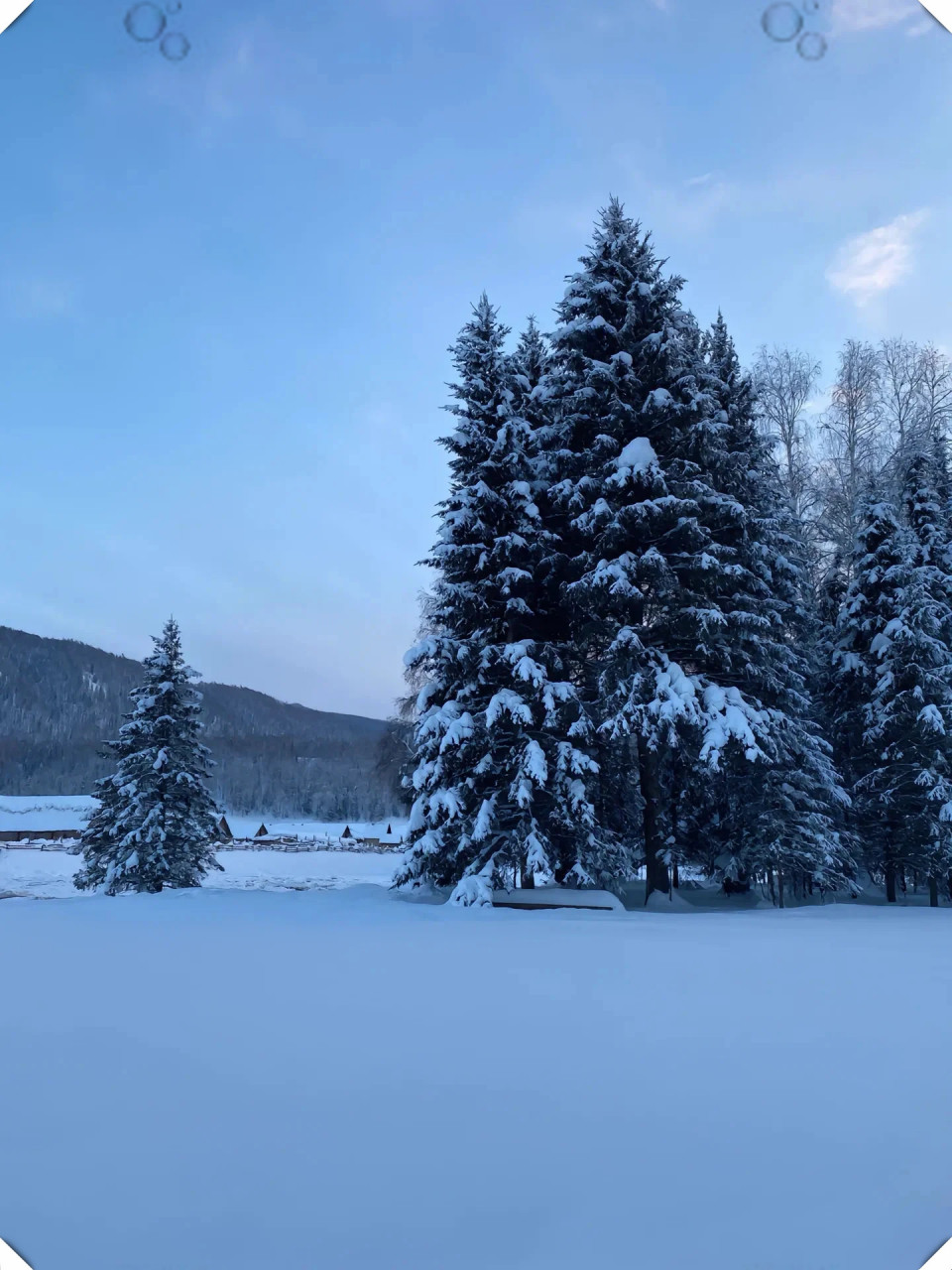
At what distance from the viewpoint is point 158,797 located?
20250 mm

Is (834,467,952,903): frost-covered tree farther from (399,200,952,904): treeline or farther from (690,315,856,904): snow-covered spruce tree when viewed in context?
(690,315,856,904): snow-covered spruce tree

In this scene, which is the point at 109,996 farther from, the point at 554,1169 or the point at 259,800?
the point at 259,800

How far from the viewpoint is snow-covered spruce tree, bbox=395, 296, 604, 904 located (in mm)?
12734

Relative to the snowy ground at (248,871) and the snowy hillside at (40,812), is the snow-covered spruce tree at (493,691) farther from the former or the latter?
the snowy hillside at (40,812)

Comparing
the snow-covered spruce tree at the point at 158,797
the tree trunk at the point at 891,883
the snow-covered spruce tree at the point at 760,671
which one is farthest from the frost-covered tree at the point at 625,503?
the snow-covered spruce tree at the point at 158,797

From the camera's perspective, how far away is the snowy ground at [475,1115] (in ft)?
8.23

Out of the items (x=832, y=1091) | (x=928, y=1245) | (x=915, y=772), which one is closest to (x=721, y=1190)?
(x=928, y=1245)

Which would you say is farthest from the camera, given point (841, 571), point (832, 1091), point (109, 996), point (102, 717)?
point (102, 717)

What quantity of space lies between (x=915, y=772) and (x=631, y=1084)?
1445cm

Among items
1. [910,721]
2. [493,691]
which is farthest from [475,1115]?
[910,721]

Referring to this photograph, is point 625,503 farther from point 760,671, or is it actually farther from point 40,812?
point 40,812

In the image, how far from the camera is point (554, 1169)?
9.32 feet

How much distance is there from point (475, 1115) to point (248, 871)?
3232 centimetres

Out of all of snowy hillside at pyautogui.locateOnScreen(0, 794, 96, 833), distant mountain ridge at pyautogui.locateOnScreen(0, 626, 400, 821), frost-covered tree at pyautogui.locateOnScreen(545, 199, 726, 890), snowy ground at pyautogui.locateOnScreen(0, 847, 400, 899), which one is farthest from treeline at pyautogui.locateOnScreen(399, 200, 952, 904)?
snowy hillside at pyautogui.locateOnScreen(0, 794, 96, 833)
